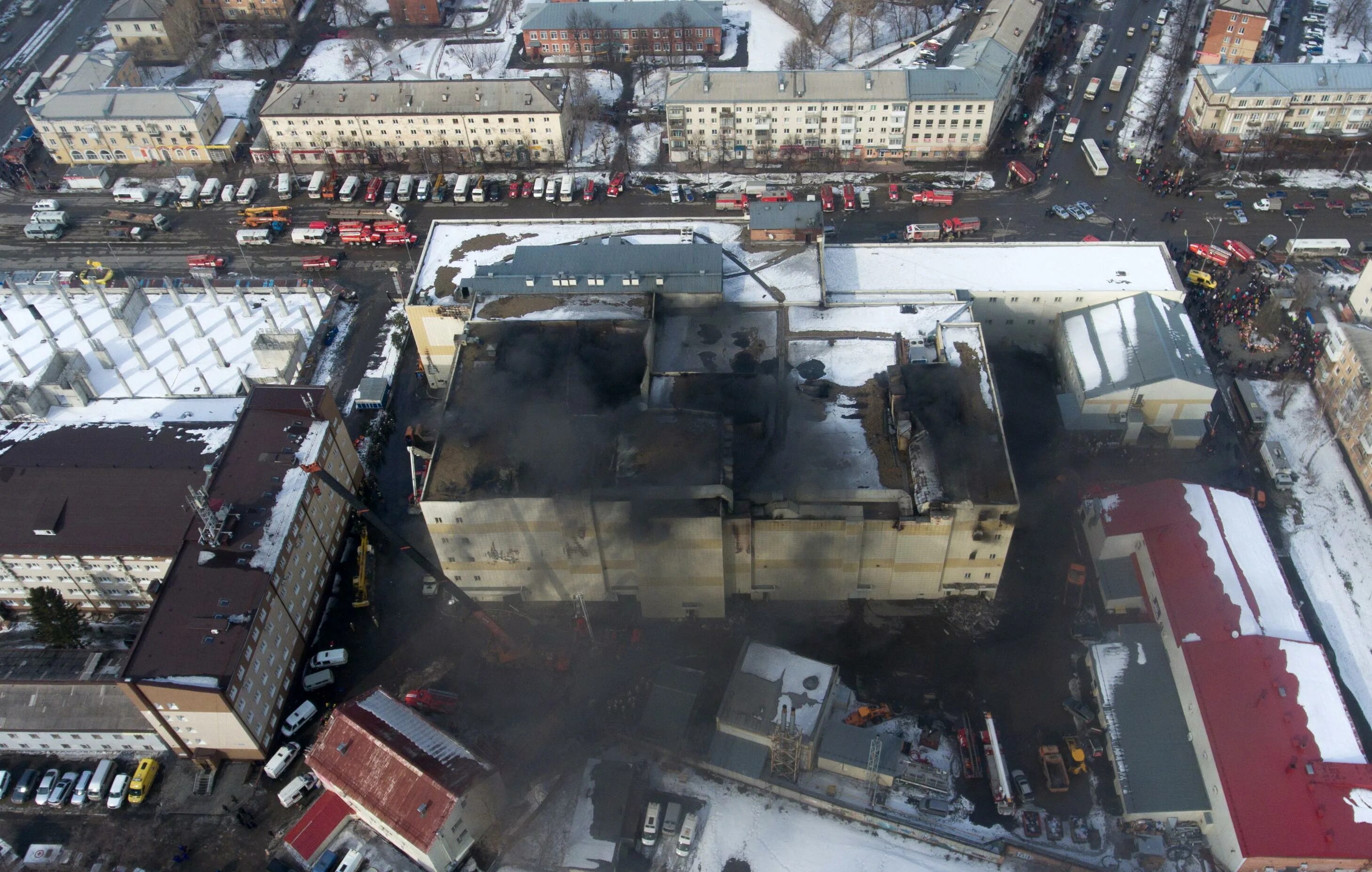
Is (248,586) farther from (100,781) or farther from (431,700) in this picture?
(100,781)

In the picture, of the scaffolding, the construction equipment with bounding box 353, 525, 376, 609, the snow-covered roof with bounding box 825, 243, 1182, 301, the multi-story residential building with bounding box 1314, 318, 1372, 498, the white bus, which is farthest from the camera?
the white bus

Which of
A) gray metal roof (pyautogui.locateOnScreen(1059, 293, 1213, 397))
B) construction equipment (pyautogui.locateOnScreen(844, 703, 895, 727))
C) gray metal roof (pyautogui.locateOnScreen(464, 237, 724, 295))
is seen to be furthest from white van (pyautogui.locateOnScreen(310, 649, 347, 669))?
gray metal roof (pyautogui.locateOnScreen(1059, 293, 1213, 397))

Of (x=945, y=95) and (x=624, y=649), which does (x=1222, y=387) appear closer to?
(x=945, y=95)

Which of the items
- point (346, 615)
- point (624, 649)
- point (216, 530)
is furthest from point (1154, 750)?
point (216, 530)

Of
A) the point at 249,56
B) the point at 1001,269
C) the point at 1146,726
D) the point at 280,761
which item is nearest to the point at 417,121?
the point at 249,56

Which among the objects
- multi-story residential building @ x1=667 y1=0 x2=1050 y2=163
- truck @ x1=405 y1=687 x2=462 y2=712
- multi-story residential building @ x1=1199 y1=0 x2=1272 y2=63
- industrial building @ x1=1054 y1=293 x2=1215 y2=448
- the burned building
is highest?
multi-story residential building @ x1=1199 y1=0 x2=1272 y2=63

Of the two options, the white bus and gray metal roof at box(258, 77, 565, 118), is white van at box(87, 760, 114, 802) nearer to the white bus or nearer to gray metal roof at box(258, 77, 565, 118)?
gray metal roof at box(258, 77, 565, 118)
